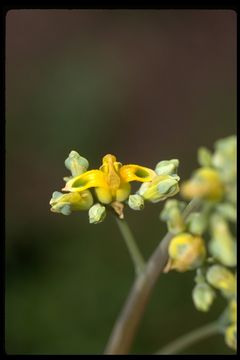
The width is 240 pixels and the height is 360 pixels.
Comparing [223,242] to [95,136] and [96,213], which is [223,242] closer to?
[96,213]

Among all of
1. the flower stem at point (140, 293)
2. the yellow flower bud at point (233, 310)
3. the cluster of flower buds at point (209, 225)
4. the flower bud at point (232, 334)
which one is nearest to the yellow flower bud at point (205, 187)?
the cluster of flower buds at point (209, 225)

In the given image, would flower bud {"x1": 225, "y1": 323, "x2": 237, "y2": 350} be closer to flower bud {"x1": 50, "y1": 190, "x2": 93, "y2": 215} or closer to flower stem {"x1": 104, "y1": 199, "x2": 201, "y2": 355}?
flower stem {"x1": 104, "y1": 199, "x2": 201, "y2": 355}

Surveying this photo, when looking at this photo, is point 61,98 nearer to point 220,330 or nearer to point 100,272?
point 100,272

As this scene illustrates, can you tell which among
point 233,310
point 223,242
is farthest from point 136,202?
point 233,310

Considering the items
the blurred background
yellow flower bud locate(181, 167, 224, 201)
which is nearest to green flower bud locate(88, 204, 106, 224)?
yellow flower bud locate(181, 167, 224, 201)
